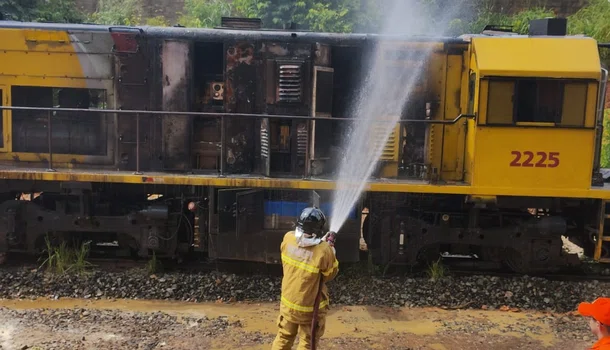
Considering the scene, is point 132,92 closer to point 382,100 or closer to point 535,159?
point 382,100

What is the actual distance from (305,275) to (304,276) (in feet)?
0.04

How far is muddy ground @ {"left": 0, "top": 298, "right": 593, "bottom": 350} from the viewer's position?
5.35m

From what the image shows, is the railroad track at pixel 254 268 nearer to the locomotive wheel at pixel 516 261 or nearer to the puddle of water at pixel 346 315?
the locomotive wheel at pixel 516 261

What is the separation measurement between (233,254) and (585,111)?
483 centimetres

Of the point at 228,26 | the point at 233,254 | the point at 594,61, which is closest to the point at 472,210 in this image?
the point at 594,61

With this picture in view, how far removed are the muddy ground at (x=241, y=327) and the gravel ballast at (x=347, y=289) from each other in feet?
0.54

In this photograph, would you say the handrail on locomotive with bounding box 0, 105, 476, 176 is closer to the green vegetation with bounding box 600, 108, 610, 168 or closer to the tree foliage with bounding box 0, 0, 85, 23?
the green vegetation with bounding box 600, 108, 610, 168

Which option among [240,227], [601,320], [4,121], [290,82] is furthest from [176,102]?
[601,320]

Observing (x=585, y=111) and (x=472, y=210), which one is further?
(x=472, y=210)

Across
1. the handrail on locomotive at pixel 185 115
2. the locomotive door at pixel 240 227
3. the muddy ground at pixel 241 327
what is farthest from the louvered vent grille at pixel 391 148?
the muddy ground at pixel 241 327

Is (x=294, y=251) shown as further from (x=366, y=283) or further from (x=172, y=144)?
(x=172, y=144)

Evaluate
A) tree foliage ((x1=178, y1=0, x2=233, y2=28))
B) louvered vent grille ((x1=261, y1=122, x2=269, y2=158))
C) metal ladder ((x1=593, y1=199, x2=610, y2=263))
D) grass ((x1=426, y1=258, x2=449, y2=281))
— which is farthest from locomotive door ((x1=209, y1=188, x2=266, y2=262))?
tree foliage ((x1=178, y1=0, x2=233, y2=28))

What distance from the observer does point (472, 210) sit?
7.23 meters

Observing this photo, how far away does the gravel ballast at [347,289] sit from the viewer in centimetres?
670
